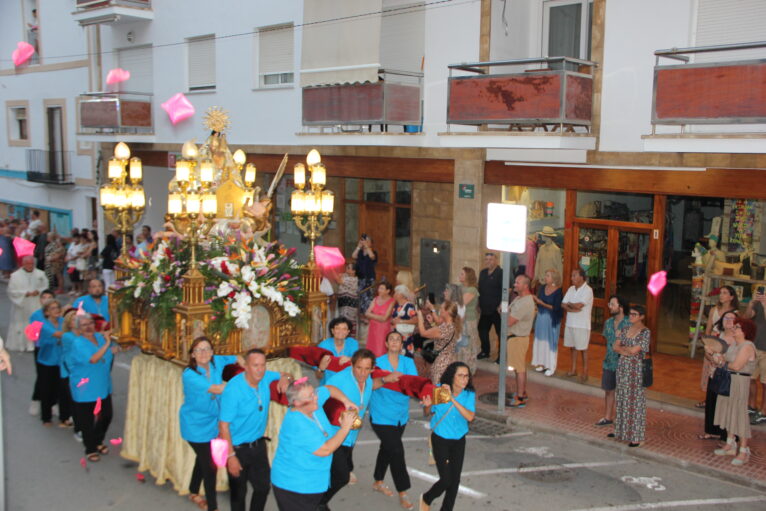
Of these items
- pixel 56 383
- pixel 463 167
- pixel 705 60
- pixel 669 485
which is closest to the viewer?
pixel 669 485

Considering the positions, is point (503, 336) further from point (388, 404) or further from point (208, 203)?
point (208, 203)

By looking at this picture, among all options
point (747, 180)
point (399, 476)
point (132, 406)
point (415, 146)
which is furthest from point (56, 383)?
point (747, 180)

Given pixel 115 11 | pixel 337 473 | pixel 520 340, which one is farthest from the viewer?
pixel 115 11

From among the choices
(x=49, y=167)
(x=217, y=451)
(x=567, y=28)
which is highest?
(x=567, y=28)

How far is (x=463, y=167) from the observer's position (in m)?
13.6

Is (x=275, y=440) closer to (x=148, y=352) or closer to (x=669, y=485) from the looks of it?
(x=148, y=352)

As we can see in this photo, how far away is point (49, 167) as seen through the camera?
2456cm

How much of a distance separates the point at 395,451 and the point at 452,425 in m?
0.93

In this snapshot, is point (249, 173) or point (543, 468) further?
point (249, 173)

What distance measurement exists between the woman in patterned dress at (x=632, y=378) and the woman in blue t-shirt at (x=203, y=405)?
4.72 meters

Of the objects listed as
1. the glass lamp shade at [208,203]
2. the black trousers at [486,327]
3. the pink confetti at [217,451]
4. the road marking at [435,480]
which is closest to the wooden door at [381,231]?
the black trousers at [486,327]

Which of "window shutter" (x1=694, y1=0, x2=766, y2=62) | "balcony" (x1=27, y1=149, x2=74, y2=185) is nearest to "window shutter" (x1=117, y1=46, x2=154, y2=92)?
"balcony" (x1=27, y1=149, x2=74, y2=185)

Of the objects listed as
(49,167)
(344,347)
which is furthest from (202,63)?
(344,347)

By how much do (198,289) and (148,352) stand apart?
132 cm
